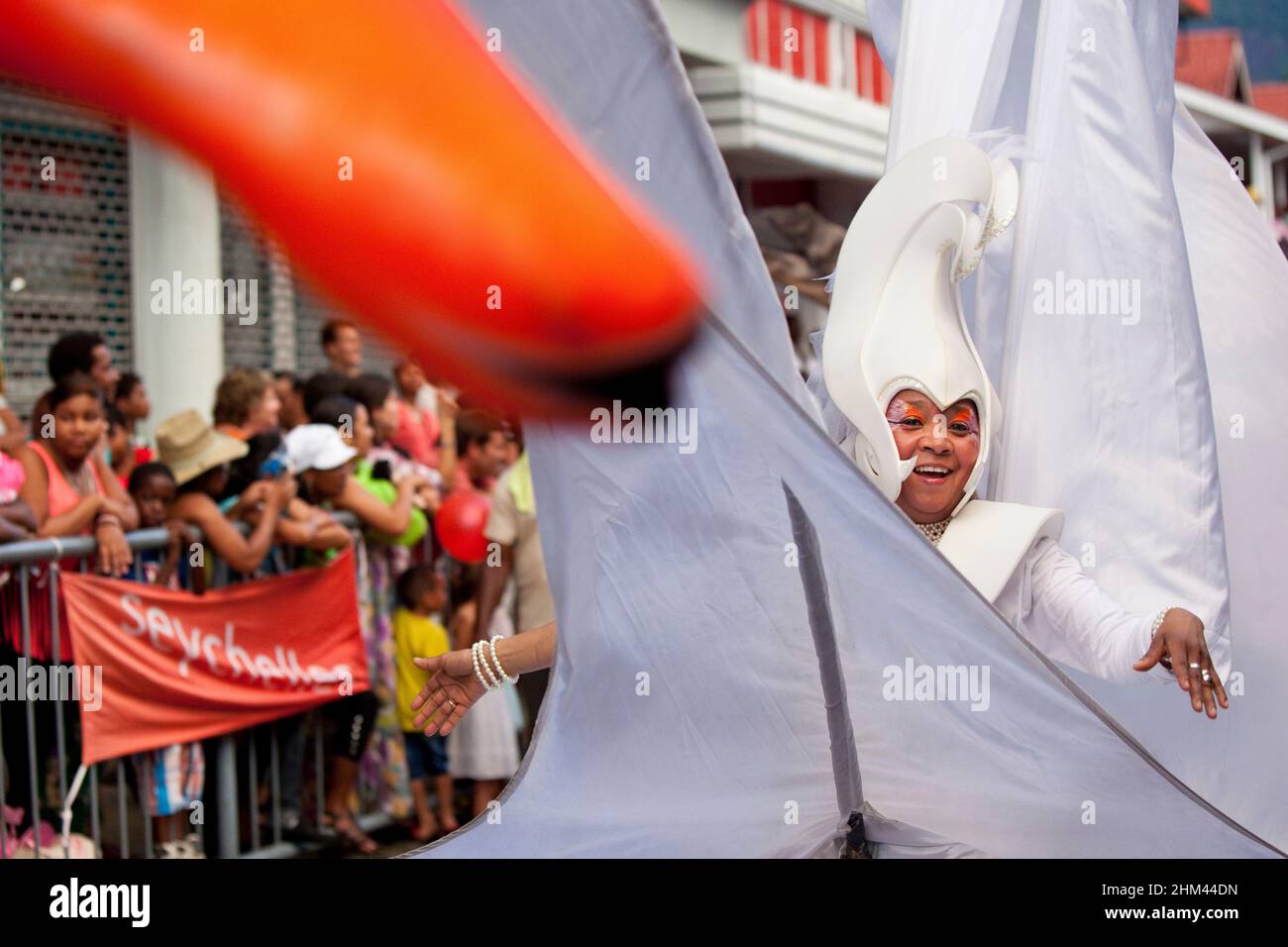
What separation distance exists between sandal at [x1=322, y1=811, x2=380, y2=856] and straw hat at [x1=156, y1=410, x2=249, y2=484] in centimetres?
104

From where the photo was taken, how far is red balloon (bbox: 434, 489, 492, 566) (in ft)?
16.9

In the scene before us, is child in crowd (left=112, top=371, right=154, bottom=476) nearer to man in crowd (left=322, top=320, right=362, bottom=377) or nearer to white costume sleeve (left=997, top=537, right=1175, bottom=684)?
man in crowd (left=322, top=320, right=362, bottom=377)

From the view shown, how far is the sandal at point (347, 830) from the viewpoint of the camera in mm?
4781

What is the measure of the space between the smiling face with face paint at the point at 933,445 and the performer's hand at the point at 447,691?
63cm

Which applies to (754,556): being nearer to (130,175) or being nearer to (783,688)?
(783,688)

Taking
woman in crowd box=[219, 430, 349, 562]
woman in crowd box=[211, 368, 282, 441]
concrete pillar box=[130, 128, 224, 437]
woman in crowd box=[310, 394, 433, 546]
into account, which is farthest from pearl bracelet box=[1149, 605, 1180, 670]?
concrete pillar box=[130, 128, 224, 437]

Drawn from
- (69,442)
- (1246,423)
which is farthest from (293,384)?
(1246,423)

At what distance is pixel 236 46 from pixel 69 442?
2654 millimetres

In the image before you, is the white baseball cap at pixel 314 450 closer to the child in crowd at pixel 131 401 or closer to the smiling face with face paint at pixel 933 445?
the child in crowd at pixel 131 401

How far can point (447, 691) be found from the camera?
232 cm

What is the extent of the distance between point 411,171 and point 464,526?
3375mm

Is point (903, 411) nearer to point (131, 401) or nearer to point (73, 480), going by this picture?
point (73, 480)

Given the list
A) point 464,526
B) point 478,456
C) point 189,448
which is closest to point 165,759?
point 189,448

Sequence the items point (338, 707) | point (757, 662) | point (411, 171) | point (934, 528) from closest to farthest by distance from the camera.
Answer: point (411, 171) < point (757, 662) < point (934, 528) < point (338, 707)
